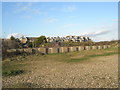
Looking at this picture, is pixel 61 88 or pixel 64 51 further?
pixel 64 51

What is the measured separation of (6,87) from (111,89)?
14.9 ft

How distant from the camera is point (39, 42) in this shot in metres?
48.3

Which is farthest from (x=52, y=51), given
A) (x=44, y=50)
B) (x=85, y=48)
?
(x=85, y=48)

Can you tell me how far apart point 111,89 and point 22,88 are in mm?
3740

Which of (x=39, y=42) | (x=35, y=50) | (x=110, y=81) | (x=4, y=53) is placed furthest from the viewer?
(x=39, y=42)

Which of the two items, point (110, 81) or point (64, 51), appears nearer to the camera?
point (110, 81)

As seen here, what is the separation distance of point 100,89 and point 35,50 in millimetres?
21934

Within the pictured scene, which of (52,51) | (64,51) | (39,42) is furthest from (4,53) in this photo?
(39,42)

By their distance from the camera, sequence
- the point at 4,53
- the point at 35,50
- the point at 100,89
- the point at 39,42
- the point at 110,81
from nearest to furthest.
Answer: the point at 100,89 < the point at 110,81 < the point at 4,53 < the point at 35,50 < the point at 39,42

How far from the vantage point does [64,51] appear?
2962 centimetres

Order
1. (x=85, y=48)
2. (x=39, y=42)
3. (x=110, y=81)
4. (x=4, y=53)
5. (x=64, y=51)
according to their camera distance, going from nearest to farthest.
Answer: (x=110, y=81)
(x=4, y=53)
(x=64, y=51)
(x=85, y=48)
(x=39, y=42)

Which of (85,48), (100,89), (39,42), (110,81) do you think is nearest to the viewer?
(100,89)

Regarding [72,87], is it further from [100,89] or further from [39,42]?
[39,42]

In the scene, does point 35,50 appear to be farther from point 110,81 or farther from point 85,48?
point 110,81
